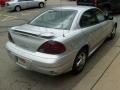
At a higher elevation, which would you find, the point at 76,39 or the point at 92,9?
the point at 92,9

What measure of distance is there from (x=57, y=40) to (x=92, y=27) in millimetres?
1605

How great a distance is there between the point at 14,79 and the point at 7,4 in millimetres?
14982

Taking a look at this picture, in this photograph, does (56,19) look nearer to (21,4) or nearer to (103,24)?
(103,24)

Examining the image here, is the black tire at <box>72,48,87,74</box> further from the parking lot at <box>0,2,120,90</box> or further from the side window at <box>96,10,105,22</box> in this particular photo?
the side window at <box>96,10,105,22</box>

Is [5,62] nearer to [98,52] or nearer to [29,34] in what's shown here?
[29,34]

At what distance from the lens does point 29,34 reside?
4.54 m

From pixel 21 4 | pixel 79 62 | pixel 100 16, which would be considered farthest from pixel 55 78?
pixel 21 4

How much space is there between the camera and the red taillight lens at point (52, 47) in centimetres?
425

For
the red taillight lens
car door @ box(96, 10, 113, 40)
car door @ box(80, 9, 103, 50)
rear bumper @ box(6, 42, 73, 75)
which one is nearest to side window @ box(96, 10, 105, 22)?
car door @ box(96, 10, 113, 40)

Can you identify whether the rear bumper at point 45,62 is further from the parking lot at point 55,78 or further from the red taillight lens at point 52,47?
the parking lot at point 55,78

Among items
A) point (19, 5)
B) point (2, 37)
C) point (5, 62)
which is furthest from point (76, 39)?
point (19, 5)

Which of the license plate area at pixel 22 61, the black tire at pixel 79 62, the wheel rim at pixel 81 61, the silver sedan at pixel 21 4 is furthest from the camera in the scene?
the silver sedan at pixel 21 4

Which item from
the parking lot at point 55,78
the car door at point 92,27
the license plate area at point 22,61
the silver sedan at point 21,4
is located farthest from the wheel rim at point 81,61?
the silver sedan at point 21,4

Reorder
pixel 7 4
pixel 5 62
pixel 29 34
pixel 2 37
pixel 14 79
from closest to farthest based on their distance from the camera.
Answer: pixel 29 34, pixel 14 79, pixel 5 62, pixel 2 37, pixel 7 4
